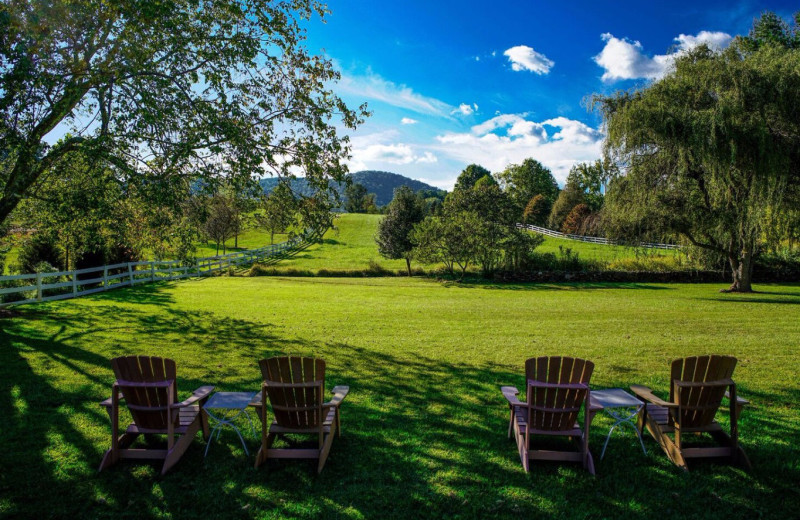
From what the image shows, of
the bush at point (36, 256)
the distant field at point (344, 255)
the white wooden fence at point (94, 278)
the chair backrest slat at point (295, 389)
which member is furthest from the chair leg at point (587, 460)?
the distant field at point (344, 255)

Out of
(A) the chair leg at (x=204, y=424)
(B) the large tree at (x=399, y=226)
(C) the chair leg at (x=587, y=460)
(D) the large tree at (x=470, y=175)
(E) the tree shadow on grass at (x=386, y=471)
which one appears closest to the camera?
(E) the tree shadow on grass at (x=386, y=471)

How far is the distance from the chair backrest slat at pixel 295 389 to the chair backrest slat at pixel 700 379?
389 cm

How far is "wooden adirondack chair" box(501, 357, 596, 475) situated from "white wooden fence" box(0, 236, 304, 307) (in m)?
7.90

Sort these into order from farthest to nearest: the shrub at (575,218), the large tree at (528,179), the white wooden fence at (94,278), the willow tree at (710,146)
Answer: the large tree at (528,179)
the shrub at (575,218)
the willow tree at (710,146)
the white wooden fence at (94,278)

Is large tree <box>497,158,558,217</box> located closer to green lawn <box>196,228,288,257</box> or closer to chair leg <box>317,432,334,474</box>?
green lawn <box>196,228,288,257</box>

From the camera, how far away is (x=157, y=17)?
9.21 meters

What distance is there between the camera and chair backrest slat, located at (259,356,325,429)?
4574 mm

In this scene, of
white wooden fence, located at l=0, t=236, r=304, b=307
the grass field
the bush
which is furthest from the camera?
the grass field

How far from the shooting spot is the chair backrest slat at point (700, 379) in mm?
4719

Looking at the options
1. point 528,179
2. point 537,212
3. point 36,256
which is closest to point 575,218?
point 537,212

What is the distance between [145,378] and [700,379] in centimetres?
607

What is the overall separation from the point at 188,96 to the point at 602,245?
41.8 m

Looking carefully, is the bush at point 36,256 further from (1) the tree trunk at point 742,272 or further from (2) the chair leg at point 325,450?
(1) the tree trunk at point 742,272

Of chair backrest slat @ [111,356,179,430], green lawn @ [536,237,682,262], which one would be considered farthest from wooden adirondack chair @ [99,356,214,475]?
green lawn @ [536,237,682,262]
